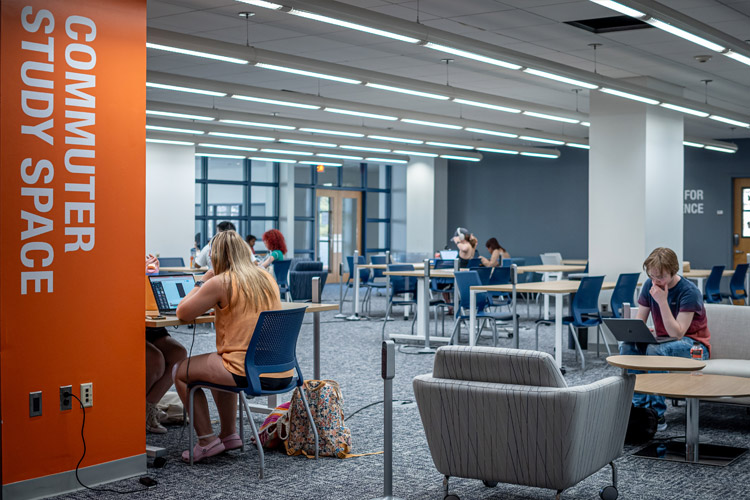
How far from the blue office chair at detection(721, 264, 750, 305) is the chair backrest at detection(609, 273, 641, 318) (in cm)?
357

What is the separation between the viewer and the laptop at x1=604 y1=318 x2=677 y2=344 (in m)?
5.65

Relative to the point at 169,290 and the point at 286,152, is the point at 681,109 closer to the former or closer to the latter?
the point at 169,290

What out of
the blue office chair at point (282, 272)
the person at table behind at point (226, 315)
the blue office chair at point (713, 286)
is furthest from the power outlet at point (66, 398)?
the blue office chair at point (713, 286)

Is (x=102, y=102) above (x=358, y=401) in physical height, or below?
above

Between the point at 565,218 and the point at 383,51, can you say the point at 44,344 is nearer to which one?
the point at 383,51

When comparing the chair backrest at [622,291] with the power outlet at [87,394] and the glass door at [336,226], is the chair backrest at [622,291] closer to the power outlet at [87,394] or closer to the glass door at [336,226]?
the power outlet at [87,394]

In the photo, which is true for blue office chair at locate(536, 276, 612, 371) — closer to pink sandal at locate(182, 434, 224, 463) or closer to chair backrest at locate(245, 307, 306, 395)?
chair backrest at locate(245, 307, 306, 395)

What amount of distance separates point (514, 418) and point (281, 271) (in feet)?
29.8

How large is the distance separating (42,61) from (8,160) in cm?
52

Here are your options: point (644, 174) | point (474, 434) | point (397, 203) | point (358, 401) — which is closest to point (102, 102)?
point (474, 434)

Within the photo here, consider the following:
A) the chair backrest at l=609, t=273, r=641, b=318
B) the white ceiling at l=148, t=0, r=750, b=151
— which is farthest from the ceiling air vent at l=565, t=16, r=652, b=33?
the chair backrest at l=609, t=273, r=641, b=318

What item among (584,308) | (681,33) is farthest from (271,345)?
(584,308)

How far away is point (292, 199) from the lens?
19.7m

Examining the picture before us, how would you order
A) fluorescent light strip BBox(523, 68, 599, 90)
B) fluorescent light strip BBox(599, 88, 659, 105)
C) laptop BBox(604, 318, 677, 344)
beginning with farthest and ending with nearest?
fluorescent light strip BBox(599, 88, 659, 105) < fluorescent light strip BBox(523, 68, 599, 90) < laptop BBox(604, 318, 677, 344)
